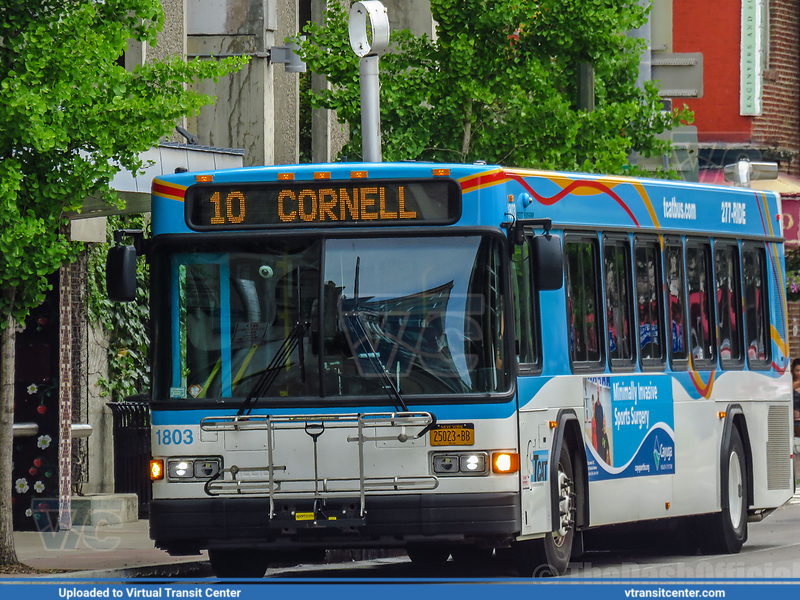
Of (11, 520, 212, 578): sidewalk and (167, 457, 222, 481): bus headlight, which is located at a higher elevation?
(167, 457, 222, 481): bus headlight

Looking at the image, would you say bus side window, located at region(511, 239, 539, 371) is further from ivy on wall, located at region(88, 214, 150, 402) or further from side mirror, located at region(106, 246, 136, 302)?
ivy on wall, located at region(88, 214, 150, 402)

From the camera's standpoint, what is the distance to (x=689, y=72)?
2433 centimetres

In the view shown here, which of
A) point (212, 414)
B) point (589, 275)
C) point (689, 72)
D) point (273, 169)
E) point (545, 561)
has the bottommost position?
point (545, 561)

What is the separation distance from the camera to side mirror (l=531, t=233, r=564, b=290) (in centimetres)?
1074

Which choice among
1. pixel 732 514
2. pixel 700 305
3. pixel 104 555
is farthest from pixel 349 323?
pixel 732 514

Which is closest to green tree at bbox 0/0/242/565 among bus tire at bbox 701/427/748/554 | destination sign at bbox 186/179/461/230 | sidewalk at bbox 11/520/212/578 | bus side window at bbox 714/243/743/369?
sidewalk at bbox 11/520/212/578

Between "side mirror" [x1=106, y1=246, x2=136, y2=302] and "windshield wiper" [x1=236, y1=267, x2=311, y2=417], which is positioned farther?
"side mirror" [x1=106, y1=246, x2=136, y2=302]

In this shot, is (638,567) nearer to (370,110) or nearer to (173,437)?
(173,437)

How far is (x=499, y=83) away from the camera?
64.5 feet

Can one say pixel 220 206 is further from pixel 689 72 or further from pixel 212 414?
pixel 689 72

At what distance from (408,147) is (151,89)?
657cm

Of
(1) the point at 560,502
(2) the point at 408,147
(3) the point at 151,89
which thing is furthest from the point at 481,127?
(1) the point at 560,502

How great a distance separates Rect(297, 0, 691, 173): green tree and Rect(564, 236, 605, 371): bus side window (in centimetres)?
684
